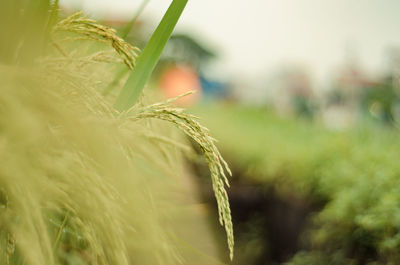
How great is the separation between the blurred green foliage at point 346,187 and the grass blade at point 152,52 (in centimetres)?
156

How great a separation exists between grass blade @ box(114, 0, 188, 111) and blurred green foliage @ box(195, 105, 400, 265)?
156 centimetres

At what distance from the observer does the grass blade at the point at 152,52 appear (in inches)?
35.8

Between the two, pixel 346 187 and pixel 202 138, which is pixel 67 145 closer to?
pixel 202 138

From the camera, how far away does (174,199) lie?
2.01m

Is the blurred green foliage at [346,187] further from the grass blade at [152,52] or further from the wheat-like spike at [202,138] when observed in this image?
the grass blade at [152,52]

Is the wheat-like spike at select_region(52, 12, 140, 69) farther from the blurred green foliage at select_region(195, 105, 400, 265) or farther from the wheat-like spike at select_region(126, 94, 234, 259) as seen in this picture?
the blurred green foliage at select_region(195, 105, 400, 265)

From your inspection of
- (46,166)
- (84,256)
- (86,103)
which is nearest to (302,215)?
(84,256)

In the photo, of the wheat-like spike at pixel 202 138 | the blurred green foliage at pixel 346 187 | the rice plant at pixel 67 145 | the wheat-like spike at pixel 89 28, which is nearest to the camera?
the rice plant at pixel 67 145

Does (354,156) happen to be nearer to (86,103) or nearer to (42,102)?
(86,103)

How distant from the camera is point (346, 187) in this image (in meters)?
2.48

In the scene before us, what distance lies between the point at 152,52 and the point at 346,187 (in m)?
1.97

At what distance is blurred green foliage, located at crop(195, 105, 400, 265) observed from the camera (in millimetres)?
2023

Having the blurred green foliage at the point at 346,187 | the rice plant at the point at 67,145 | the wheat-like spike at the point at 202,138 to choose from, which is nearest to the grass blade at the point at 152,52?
the rice plant at the point at 67,145

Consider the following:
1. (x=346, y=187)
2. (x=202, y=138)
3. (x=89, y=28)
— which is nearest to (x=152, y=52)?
(x=89, y=28)
